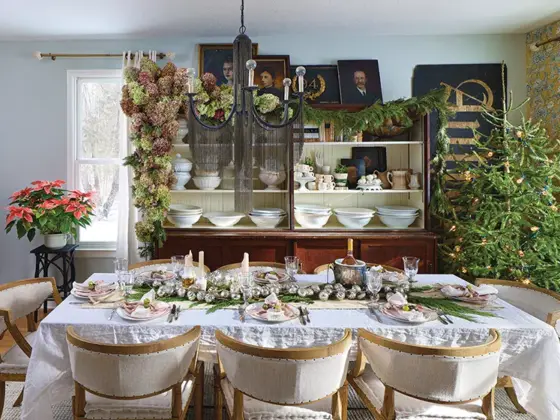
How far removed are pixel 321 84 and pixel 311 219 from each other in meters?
1.25

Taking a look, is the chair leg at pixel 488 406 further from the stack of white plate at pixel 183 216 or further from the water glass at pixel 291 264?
the stack of white plate at pixel 183 216

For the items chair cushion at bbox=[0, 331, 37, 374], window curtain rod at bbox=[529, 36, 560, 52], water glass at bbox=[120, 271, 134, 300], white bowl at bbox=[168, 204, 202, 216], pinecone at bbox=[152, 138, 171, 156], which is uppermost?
window curtain rod at bbox=[529, 36, 560, 52]

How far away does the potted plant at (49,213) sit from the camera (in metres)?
3.34

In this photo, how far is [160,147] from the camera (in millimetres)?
3334

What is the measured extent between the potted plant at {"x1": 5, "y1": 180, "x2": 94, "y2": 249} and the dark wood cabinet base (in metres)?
0.75

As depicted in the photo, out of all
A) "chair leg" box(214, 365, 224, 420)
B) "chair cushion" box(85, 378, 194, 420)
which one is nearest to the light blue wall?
"chair leg" box(214, 365, 224, 420)

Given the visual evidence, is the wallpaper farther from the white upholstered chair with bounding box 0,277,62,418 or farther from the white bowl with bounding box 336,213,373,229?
the white upholstered chair with bounding box 0,277,62,418

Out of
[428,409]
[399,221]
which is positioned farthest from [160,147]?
[428,409]

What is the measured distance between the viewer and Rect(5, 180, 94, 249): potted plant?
3.34 metres

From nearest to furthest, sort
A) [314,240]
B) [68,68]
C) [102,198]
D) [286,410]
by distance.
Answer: [286,410] → [314,240] → [68,68] → [102,198]

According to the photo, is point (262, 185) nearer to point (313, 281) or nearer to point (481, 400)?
point (313, 281)

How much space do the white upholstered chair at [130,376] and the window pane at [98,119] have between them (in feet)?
9.27

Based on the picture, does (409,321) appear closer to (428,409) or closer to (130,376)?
(428,409)

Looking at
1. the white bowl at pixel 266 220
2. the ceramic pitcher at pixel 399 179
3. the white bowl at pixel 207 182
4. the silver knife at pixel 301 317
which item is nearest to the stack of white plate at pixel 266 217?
the white bowl at pixel 266 220
